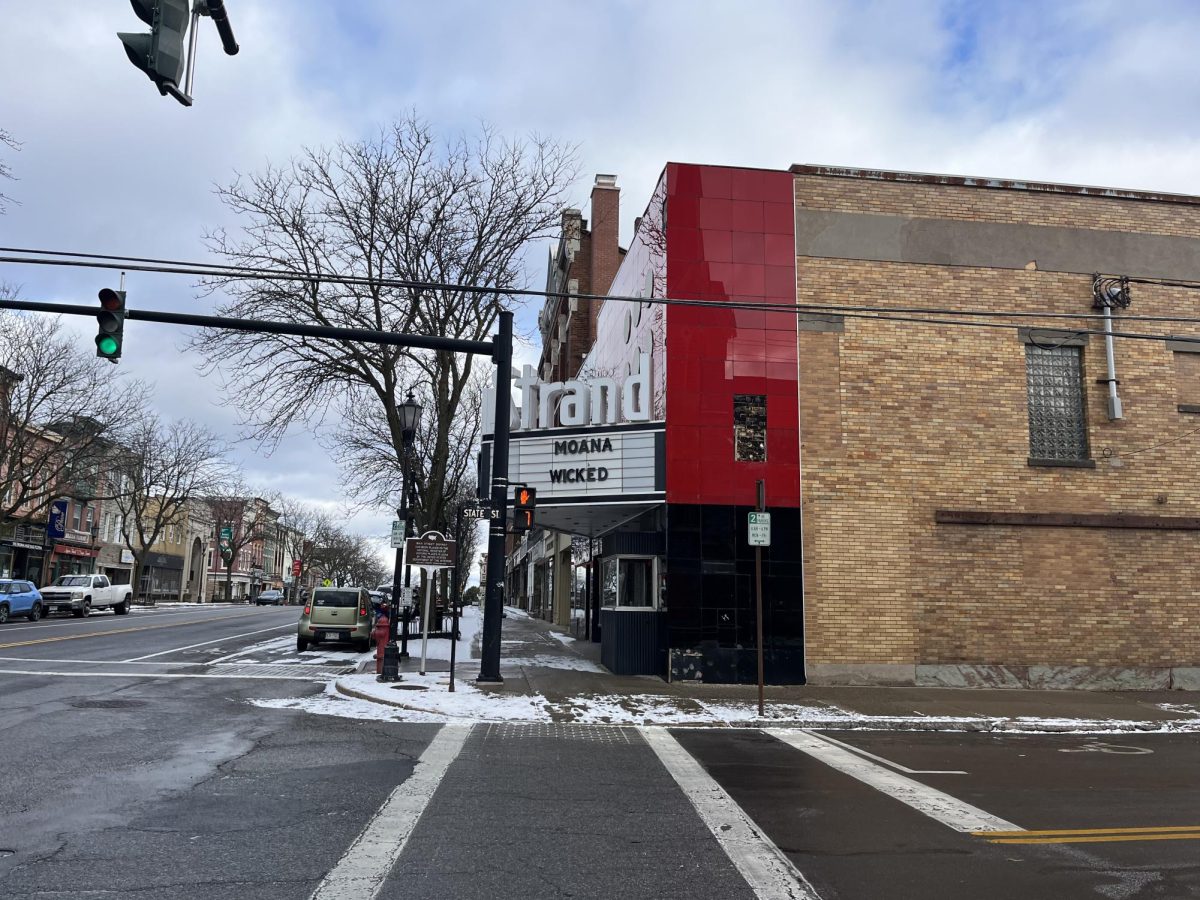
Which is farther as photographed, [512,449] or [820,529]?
[512,449]

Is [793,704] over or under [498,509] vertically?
under

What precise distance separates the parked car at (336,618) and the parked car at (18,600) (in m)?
16.3

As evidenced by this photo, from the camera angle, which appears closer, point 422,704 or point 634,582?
point 422,704

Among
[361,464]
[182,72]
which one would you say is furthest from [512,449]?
[361,464]

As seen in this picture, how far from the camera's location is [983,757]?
9859 millimetres

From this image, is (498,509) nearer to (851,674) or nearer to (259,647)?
(851,674)

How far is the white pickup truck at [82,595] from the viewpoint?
119 ft

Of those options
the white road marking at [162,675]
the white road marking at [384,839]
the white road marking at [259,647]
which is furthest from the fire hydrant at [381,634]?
the white road marking at [384,839]

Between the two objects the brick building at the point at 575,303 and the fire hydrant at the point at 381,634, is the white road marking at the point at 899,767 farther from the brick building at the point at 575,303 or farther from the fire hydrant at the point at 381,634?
the brick building at the point at 575,303

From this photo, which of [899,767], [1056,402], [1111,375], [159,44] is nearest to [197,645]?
[899,767]

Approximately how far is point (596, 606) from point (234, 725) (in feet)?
46.5

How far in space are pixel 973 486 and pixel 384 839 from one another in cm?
1328

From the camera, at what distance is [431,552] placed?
14.4 meters

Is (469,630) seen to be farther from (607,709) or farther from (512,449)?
(607,709)
